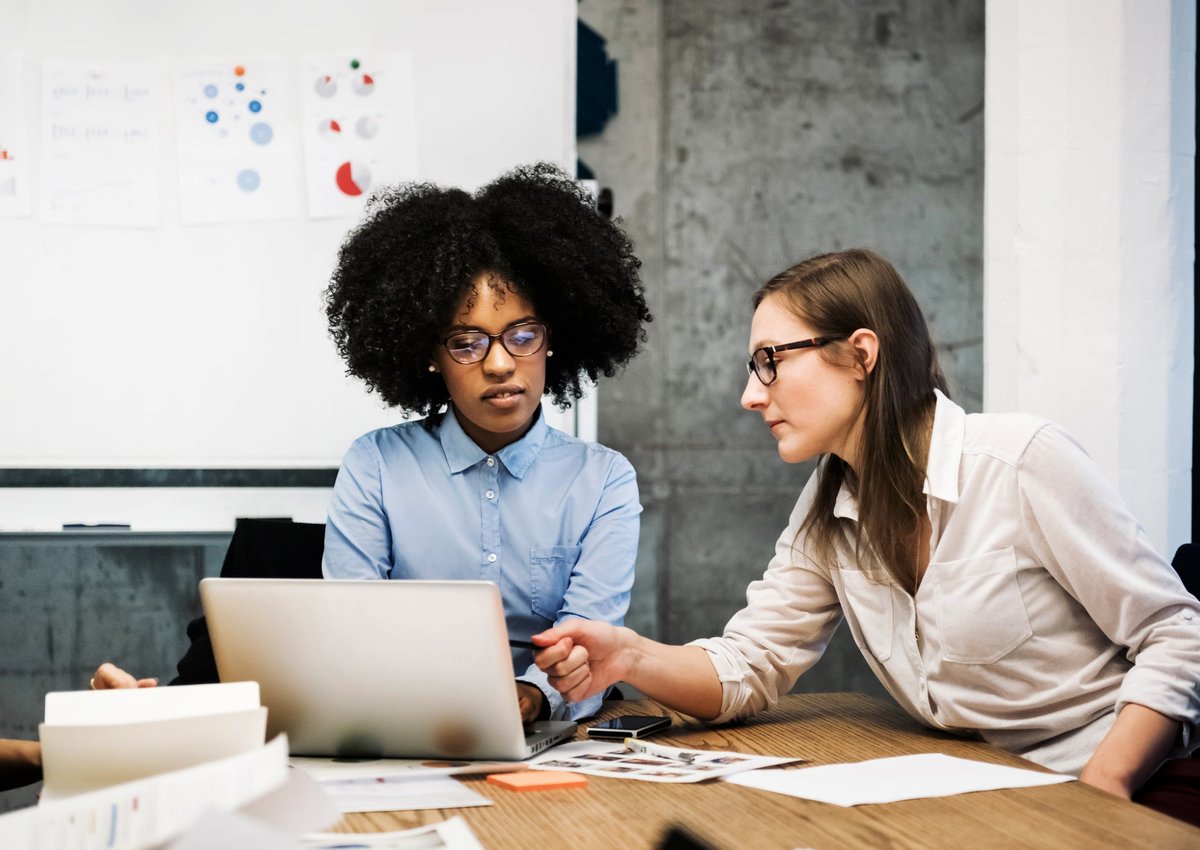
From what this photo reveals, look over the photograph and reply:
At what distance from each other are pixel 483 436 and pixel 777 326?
657 millimetres

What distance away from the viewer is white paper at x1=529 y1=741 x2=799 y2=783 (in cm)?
134

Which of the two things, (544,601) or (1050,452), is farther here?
(544,601)

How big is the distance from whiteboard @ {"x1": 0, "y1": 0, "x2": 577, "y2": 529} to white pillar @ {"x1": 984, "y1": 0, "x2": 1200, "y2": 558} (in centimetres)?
122

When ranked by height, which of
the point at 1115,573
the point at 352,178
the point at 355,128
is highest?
the point at 355,128

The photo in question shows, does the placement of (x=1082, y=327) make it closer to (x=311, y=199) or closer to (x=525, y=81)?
(x=525, y=81)

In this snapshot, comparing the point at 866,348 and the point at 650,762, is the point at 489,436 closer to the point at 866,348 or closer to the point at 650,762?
the point at 866,348

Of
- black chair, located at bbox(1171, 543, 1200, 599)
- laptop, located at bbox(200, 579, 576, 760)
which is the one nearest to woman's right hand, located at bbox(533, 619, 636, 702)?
laptop, located at bbox(200, 579, 576, 760)

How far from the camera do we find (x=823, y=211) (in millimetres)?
3848

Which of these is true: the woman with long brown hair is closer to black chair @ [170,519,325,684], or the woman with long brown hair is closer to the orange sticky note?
the orange sticky note

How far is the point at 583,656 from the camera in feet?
5.11

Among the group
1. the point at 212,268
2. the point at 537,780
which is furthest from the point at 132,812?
the point at 212,268

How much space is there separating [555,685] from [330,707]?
335mm

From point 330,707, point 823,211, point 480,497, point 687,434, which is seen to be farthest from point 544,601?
point 823,211

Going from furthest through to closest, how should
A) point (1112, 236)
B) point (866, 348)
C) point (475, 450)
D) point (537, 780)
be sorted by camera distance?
1. point (1112, 236)
2. point (475, 450)
3. point (866, 348)
4. point (537, 780)
